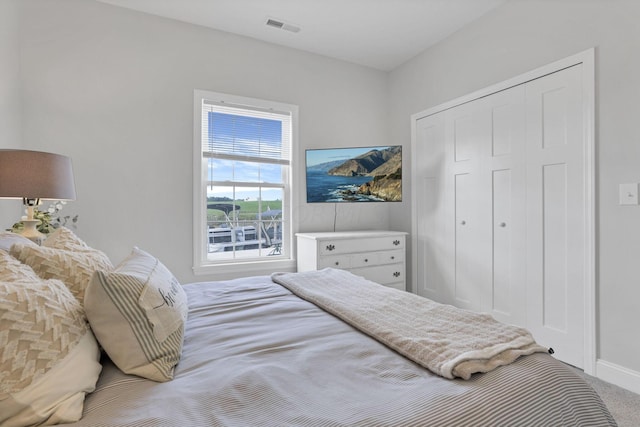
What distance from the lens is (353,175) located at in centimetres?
321

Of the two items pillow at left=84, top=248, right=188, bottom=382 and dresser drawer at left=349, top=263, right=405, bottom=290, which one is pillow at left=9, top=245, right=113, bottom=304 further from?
dresser drawer at left=349, top=263, right=405, bottom=290

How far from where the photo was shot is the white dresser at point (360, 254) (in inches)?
118

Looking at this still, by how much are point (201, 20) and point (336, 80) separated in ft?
4.87

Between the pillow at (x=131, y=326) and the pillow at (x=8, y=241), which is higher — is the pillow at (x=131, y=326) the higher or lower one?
the lower one

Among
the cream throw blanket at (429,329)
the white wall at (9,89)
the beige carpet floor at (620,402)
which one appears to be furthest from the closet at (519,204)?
the white wall at (9,89)

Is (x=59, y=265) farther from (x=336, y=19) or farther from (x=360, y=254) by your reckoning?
(x=336, y=19)

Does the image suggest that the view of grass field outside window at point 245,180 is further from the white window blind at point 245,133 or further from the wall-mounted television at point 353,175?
the wall-mounted television at point 353,175

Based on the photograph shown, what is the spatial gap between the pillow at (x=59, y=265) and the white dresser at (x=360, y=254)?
2.05 m

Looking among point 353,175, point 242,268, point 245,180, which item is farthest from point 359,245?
point 245,180

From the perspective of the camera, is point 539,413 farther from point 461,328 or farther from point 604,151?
point 604,151

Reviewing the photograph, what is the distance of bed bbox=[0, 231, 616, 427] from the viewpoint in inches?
28.4

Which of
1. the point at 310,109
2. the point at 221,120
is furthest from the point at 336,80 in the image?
the point at 221,120

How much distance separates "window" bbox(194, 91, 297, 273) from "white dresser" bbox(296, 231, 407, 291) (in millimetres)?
365

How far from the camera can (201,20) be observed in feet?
9.44
